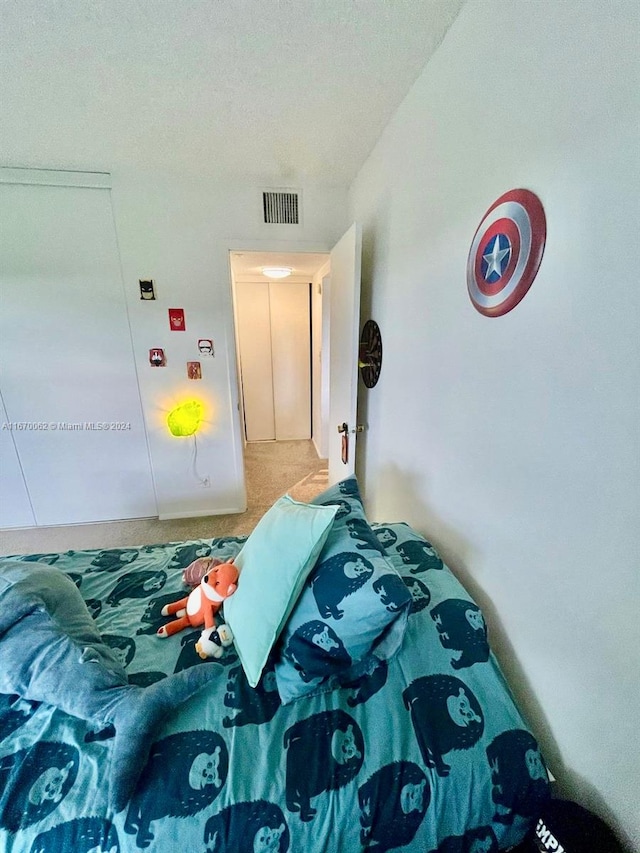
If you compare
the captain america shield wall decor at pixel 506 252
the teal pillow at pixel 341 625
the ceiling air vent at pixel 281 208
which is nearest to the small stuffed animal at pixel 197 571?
the teal pillow at pixel 341 625

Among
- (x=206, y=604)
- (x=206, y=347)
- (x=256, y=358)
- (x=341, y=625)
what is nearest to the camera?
(x=341, y=625)

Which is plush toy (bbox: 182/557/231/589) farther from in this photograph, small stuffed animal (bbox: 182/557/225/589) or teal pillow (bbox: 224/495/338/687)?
teal pillow (bbox: 224/495/338/687)

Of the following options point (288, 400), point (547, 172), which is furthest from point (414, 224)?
point (288, 400)

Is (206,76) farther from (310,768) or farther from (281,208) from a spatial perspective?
(310,768)

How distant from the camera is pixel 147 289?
90.1 inches

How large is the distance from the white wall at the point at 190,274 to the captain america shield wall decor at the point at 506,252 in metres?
1.70

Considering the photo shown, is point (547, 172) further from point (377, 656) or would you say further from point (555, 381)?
point (377, 656)

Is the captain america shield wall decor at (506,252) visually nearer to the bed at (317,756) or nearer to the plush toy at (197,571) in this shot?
the bed at (317,756)

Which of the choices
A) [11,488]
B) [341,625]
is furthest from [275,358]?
[341,625]

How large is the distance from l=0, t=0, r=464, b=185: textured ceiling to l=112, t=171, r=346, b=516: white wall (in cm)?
27

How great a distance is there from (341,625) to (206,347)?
2.12m

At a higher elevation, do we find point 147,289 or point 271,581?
point 147,289

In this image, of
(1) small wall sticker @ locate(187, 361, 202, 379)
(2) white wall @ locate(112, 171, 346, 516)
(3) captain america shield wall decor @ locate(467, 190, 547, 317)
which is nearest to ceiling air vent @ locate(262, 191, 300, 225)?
(2) white wall @ locate(112, 171, 346, 516)

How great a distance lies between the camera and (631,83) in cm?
57
